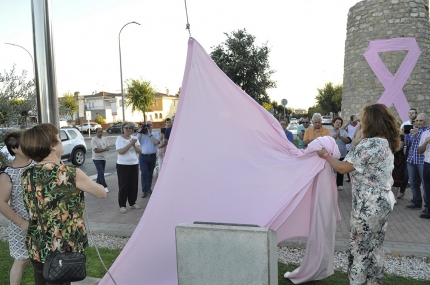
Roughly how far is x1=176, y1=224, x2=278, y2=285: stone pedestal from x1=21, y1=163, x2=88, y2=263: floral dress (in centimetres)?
75

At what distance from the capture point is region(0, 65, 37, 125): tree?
501cm

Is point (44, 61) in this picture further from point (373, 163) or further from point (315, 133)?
point (315, 133)

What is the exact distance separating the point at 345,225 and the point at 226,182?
126 inches

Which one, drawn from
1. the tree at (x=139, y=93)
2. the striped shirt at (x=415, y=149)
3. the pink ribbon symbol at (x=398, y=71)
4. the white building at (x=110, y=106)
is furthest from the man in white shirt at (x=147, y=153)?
the white building at (x=110, y=106)

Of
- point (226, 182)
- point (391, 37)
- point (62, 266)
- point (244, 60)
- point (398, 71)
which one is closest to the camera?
point (62, 266)

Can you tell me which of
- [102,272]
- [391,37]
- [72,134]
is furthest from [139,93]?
[102,272]

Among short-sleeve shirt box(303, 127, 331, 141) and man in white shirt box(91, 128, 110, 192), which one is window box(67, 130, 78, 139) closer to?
man in white shirt box(91, 128, 110, 192)

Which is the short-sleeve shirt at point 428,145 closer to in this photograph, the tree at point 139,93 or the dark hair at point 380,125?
the dark hair at point 380,125

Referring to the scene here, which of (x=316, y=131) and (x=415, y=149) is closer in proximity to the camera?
(x=415, y=149)

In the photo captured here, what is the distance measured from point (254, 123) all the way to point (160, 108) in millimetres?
66312

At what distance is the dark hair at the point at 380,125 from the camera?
3059mm

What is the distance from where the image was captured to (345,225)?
19.5ft

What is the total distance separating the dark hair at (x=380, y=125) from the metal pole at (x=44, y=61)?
3.08 meters

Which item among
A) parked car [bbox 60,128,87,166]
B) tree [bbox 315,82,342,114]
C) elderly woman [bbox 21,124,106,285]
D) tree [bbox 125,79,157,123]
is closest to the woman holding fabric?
elderly woman [bbox 21,124,106,285]
